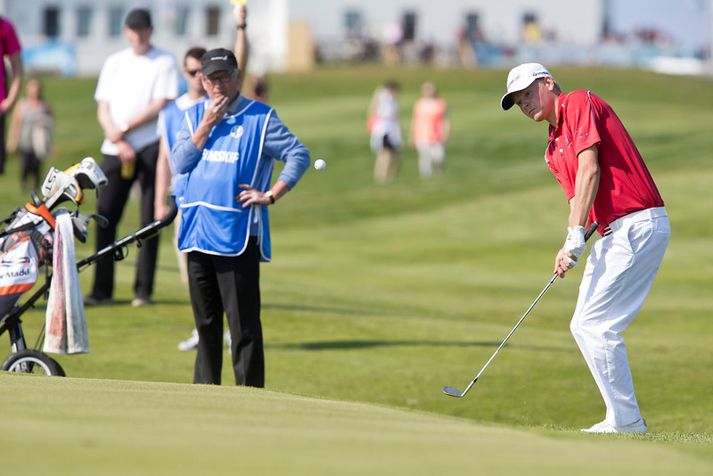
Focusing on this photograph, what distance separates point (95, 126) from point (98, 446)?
41233 millimetres

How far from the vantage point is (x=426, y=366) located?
10461mm

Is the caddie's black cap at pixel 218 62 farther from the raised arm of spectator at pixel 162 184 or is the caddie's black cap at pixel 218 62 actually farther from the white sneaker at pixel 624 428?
the white sneaker at pixel 624 428

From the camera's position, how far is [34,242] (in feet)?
27.4

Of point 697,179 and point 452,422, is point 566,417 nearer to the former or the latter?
point 452,422

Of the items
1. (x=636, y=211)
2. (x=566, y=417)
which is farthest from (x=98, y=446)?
(x=566, y=417)

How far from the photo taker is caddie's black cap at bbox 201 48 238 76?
8086mm

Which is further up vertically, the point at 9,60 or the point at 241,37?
the point at 241,37

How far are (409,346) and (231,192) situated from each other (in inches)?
139

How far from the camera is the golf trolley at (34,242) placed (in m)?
8.23

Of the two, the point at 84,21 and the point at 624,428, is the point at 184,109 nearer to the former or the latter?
the point at 624,428

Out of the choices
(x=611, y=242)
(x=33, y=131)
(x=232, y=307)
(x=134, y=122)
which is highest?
(x=611, y=242)

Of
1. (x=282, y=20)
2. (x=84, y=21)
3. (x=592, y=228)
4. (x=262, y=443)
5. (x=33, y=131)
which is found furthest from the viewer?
(x=282, y=20)

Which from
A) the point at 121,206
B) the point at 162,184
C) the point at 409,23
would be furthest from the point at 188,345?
the point at 409,23

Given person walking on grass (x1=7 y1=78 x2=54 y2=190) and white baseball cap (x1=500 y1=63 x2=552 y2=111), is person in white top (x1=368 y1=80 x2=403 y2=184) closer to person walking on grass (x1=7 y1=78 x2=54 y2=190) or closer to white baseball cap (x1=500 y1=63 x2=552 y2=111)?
person walking on grass (x1=7 y1=78 x2=54 y2=190)
